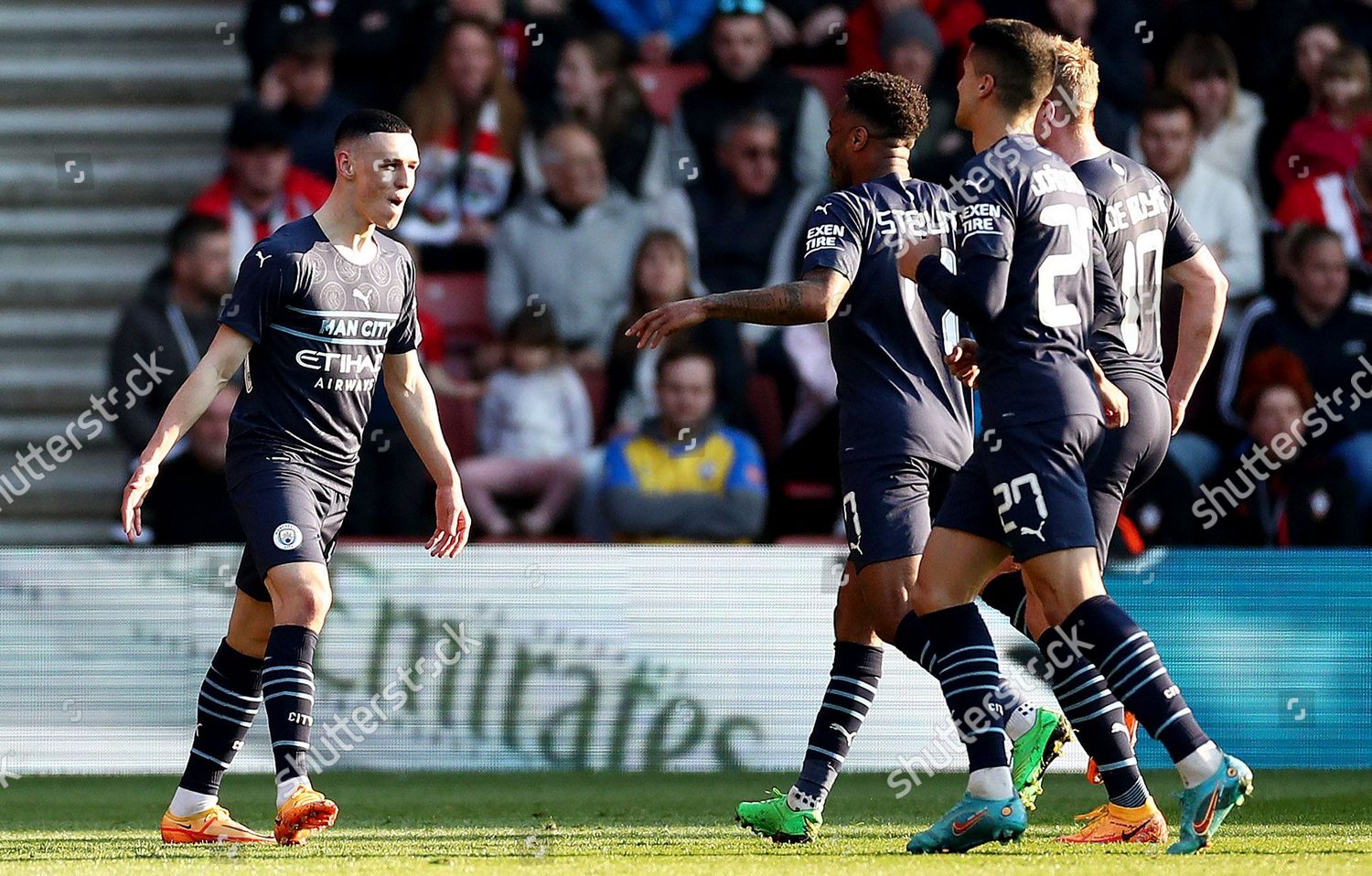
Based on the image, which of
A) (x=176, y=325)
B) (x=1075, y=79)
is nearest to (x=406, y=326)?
(x=1075, y=79)

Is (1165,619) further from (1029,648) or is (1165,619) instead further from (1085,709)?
(1085,709)

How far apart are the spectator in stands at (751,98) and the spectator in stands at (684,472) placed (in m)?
1.76

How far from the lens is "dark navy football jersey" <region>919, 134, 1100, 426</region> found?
494 cm

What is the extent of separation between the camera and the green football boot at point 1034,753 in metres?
5.67

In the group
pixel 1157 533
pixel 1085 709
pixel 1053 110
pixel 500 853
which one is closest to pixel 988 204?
pixel 1053 110

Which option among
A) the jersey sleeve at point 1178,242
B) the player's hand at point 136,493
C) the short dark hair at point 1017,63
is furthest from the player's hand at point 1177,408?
the player's hand at point 136,493

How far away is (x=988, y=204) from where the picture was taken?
Answer: 4996 mm

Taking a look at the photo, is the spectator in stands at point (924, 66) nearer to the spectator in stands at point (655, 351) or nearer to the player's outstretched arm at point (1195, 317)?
the spectator in stands at point (655, 351)

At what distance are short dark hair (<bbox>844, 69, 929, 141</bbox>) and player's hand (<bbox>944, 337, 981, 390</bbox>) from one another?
0.70 metres

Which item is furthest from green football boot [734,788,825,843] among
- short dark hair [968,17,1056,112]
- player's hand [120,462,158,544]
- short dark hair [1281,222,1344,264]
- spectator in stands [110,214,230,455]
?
short dark hair [1281,222,1344,264]

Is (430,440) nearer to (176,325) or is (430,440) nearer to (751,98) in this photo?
(176,325)

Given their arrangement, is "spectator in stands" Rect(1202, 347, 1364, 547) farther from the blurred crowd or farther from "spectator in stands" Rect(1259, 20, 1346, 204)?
"spectator in stands" Rect(1259, 20, 1346, 204)

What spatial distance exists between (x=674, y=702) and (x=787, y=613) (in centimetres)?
64

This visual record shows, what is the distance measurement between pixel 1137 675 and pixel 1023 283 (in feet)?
3.57
